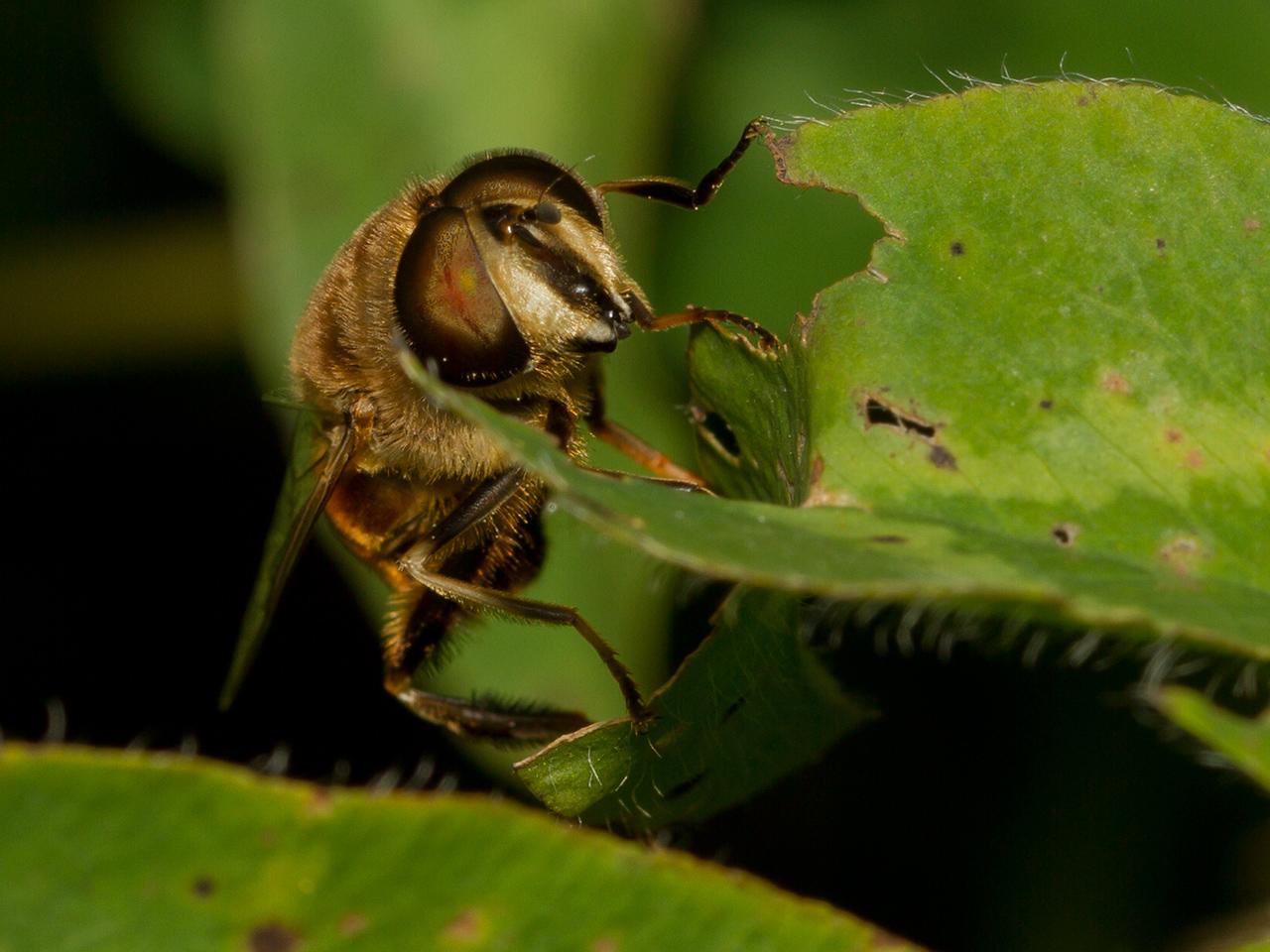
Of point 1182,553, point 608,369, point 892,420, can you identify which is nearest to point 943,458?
point 892,420

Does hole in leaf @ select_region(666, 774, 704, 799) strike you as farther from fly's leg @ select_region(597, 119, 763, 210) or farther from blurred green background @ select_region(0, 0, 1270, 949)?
fly's leg @ select_region(597, 119, 763, 210)

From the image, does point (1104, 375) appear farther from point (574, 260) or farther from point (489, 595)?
point (489, 595)

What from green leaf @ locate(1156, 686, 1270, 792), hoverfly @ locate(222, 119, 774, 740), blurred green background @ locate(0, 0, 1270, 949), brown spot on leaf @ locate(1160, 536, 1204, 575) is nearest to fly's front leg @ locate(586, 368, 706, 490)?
hoverfly @ locate(222, 119, 774, 740)

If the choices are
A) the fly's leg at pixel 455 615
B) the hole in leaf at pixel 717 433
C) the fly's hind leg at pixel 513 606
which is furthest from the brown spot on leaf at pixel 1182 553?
the fly's leg at pixel 455 615

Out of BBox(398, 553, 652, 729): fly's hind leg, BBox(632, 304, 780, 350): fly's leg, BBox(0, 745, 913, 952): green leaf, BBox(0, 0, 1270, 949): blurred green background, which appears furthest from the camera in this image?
BBox(0, 0, 1270, 949): blurred green background

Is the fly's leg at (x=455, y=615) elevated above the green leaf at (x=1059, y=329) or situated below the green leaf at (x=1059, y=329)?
below

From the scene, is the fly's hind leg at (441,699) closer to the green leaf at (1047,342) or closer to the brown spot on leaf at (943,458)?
the green leaf at (1047,342)

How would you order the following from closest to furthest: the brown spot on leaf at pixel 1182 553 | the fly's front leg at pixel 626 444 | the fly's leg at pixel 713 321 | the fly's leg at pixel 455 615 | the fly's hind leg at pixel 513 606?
the brown spot on leaf at pixel 1182 553
the fly's leg at pixel 713 321
the fly's hind leg at pixel 513 606
the fly's leg at pixel 455 615
the fly's front leg at pixel 626 444
